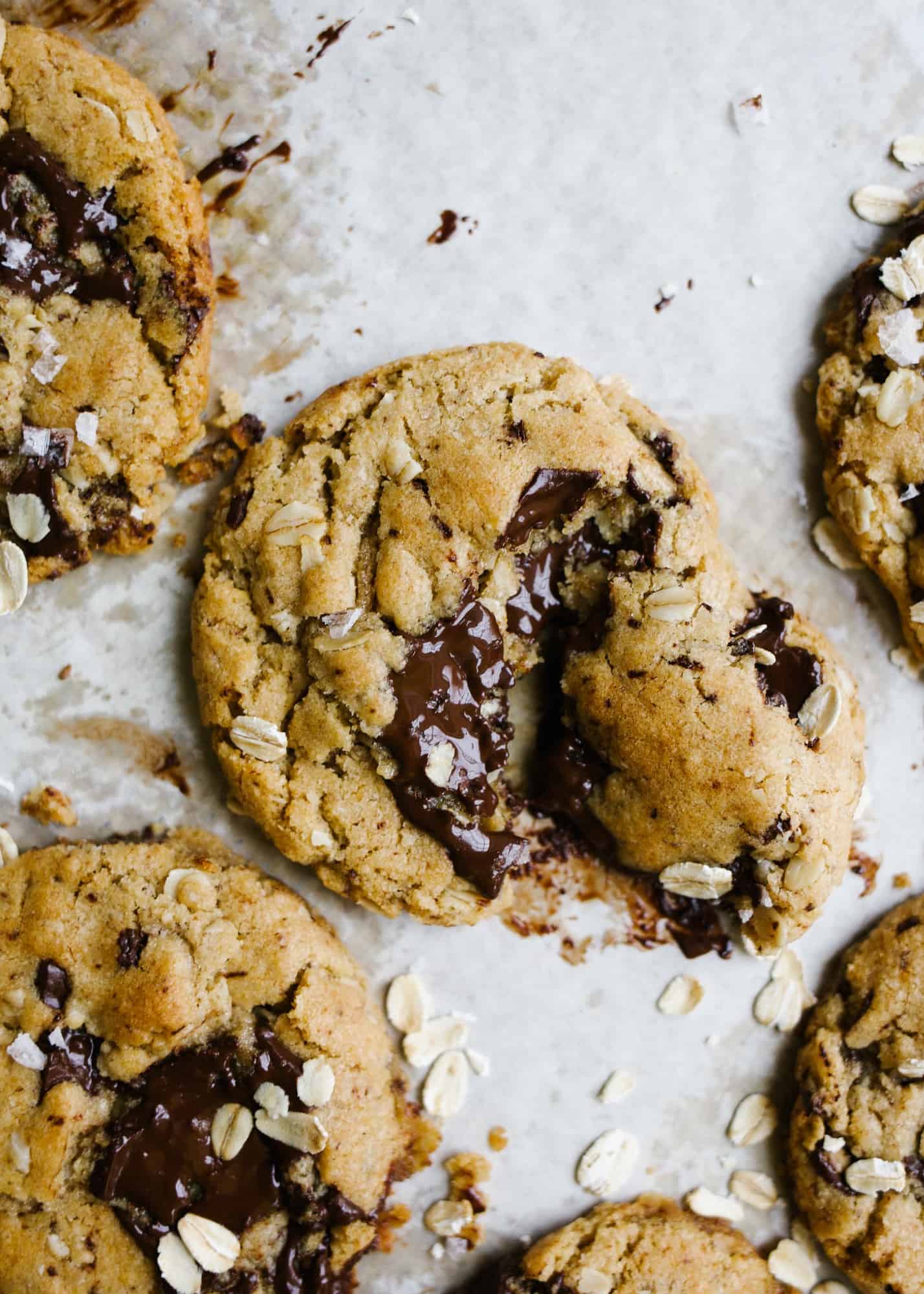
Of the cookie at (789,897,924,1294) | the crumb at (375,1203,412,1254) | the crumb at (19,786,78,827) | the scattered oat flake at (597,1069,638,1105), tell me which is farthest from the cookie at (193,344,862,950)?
the crumb at (375,1203,412,1254)

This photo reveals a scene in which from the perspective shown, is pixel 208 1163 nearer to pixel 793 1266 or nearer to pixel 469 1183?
pixel 469 1183

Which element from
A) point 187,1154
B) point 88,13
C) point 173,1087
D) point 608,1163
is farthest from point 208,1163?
point 88,13

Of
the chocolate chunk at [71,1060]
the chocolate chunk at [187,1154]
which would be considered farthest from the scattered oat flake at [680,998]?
the chocolate chunk at [71,1060]

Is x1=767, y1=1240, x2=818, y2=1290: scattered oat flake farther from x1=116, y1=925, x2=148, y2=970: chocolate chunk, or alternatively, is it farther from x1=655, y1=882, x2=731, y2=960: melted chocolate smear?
x1=116, y1=925, x2=148, y2=970: chocolate chunk

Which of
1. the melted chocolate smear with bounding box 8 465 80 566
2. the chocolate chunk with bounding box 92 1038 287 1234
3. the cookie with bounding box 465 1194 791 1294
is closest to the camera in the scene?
the chocolate chunk with bounding box 92 1038 287 1234

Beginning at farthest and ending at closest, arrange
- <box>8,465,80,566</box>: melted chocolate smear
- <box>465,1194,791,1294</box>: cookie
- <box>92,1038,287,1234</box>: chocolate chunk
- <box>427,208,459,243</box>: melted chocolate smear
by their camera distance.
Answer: <box>427,208,459,243</box>: melted chocolate smear, <box>465,1194,791,1294</box>: cookie, <box>8,465,80,566</box>: melted chocolate smear, <box>92,1038,287,1234</box>: chocolate chunk

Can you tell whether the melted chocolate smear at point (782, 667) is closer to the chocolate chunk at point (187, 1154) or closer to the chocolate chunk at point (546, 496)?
the chocolate chunk at point (546, 496)
